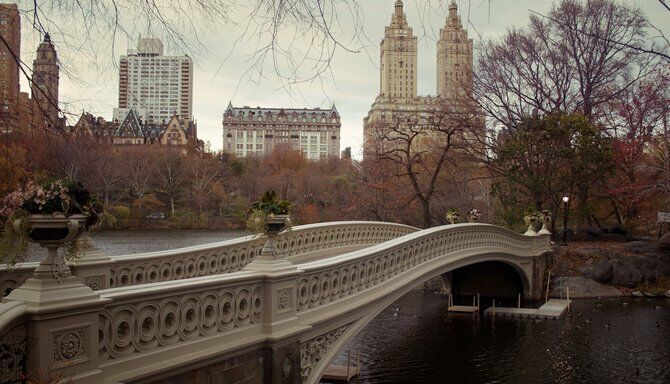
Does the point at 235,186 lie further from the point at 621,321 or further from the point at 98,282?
the point at 98,282

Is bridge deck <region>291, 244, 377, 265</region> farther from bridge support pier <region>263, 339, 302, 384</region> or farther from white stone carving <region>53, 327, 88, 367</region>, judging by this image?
white stone carving <region>53, 327, 88, 367</region>

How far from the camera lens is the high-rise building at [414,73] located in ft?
19.5

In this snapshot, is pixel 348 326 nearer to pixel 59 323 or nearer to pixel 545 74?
pixel 59 323

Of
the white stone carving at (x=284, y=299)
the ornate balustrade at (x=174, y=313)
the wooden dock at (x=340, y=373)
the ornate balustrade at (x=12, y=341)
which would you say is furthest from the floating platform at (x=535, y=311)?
the ornate balustrade at (x=12, y=341)

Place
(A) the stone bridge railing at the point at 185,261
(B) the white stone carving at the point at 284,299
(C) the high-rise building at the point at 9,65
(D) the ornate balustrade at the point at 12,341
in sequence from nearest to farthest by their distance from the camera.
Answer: (C) the high-rise building at the point at 9,65 < (D) the ornate balustrade at the point at 12,341 < (B) the white stone carving at the point at 284,299 < (A) the stone bridge railing at the point at 185,261

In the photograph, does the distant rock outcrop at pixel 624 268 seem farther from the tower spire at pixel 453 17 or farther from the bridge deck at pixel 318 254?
the tower spire at pixel 453 17

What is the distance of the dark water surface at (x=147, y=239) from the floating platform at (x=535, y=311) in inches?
722

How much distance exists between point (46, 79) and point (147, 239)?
123 ft

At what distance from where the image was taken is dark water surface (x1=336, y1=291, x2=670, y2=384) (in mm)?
14133

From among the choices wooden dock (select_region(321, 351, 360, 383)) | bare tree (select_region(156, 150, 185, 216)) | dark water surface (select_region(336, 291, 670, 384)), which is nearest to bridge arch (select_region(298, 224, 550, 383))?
wooden dock (select_region(321, 351, 360, 383))

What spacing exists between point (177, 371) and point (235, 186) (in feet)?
182

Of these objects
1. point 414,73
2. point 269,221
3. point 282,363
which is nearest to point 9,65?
point 269,221

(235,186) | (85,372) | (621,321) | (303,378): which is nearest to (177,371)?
(85,372)

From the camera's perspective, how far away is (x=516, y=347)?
16.9 m
